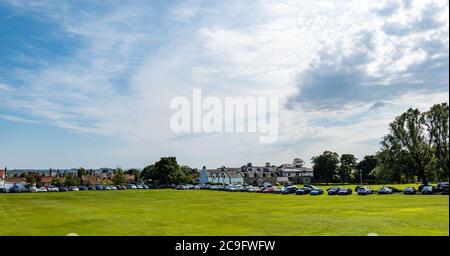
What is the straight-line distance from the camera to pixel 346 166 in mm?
135250

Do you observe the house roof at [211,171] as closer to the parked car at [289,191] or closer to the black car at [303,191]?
the parked car at [289,191]

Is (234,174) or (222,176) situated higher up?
(234,174)

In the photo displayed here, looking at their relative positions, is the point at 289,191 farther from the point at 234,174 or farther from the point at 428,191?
the point at 234,174

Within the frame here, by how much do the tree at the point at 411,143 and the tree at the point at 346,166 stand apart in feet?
182

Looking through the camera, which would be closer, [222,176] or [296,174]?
[222,176]

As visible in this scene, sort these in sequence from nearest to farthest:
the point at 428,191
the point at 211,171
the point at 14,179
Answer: the point at 428,191 < the point at 14,179 < the point at 211,171

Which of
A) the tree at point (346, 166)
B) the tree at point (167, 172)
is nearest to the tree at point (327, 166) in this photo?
the tree at point (346, 166)

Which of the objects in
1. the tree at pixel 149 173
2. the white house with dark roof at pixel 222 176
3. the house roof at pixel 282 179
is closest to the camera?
the tree at pixel 149 173

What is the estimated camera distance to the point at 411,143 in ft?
256

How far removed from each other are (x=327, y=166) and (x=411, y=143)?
57.3 m

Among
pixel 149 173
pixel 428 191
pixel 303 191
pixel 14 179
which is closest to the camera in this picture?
pixel 428 191

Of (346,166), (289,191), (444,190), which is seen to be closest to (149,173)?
(346,166)

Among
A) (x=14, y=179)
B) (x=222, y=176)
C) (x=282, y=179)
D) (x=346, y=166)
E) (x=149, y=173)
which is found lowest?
(x=282, y=179)

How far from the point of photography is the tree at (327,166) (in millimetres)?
133887
